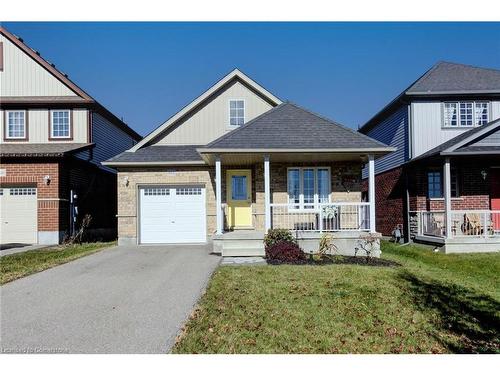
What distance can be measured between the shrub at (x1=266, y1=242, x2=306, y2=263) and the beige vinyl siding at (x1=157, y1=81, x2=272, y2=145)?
22.2 feet

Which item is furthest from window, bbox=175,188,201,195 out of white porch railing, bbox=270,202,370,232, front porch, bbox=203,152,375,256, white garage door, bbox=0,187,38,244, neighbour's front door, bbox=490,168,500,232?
neighbour's front door, bbox=490,168,500,232

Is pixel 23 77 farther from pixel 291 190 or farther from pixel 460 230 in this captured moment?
pixel 460 230

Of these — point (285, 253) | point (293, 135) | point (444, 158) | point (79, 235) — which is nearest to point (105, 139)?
point (79, 235)

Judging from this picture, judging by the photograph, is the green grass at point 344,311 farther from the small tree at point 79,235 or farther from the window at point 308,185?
the small tree at point 79,235

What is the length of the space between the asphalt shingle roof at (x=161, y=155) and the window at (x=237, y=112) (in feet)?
6.45

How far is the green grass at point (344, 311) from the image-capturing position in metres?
5.02

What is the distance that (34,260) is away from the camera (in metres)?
11.1

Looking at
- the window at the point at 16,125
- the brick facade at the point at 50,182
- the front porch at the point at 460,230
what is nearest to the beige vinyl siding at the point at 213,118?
the brick facade at the point at 50,182

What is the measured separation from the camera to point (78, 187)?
17.1 metres

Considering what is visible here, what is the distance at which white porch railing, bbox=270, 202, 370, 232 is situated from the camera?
12.5m

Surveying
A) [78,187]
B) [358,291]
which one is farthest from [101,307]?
[78,187]

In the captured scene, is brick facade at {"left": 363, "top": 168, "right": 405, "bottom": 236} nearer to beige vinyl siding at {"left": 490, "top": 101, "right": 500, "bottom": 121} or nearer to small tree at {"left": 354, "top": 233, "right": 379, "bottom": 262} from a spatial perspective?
beige vinyl siding at {"left": 490, "top": 101, "right": 500, "bottom": 121}

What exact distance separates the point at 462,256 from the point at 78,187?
14754 millimetres

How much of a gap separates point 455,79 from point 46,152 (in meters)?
16.5
